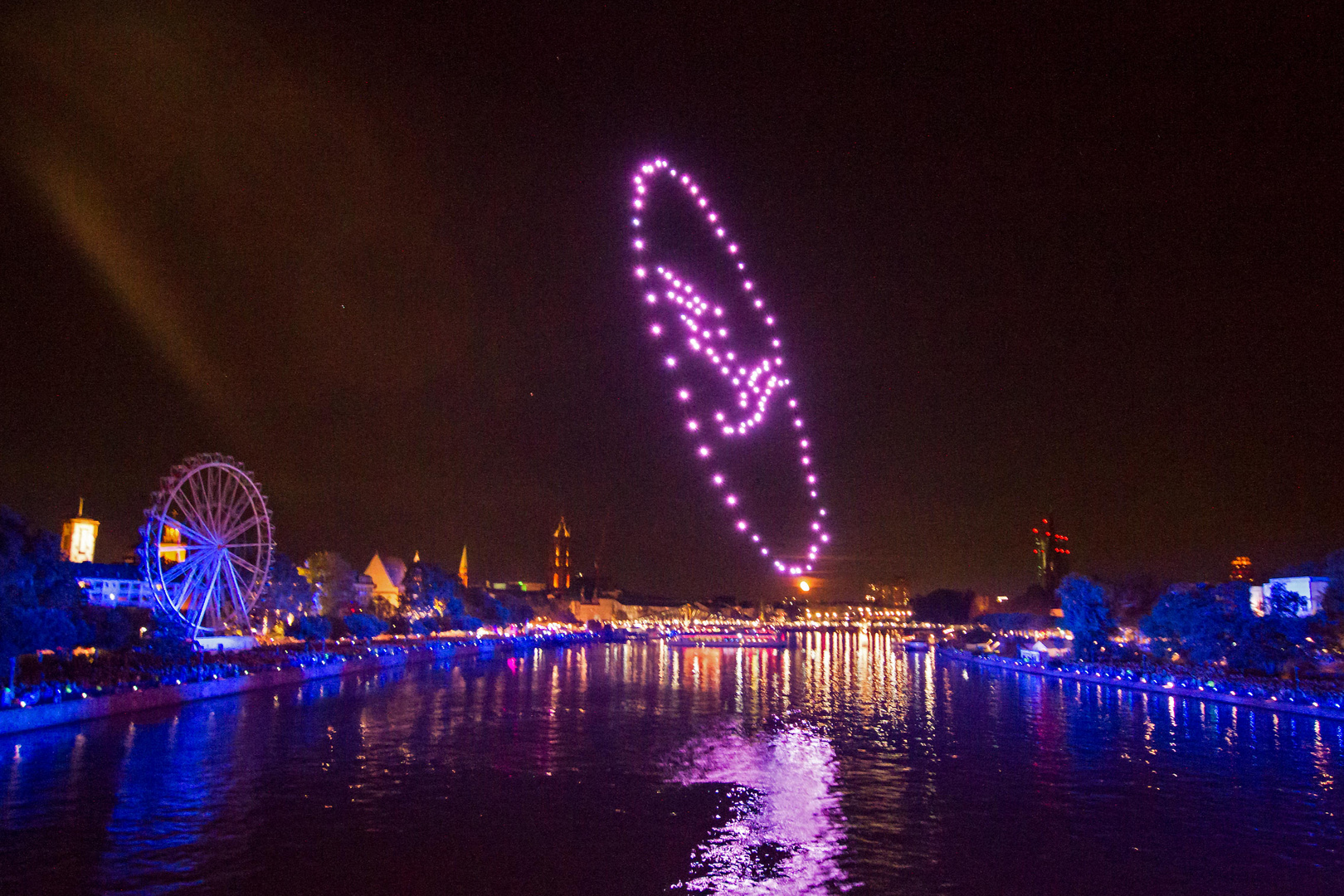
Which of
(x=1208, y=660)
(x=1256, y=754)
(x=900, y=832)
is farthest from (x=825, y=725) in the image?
(x=1208, y=660)

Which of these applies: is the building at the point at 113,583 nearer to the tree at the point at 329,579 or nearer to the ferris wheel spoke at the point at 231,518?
the tree at the point at 329,579

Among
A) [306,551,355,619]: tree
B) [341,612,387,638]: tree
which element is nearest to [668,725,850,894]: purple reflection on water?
[341,612,387,638]: tree

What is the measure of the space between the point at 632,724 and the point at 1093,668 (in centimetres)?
4339

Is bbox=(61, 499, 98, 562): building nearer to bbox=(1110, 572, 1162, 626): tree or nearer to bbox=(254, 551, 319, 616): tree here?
bbox=(254, 551, 319, 616): tree

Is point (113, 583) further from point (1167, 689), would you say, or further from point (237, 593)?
point (1167, 689)

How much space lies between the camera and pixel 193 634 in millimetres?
50938

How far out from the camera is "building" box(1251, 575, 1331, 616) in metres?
60.4

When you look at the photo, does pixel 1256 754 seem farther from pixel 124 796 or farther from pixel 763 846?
pixel 124 796

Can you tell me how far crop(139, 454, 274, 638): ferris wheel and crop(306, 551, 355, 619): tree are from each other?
116 ft

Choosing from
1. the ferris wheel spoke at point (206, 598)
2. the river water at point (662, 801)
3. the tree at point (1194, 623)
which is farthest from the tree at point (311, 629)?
the tree at point (1194, 623)

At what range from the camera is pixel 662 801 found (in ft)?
71.1

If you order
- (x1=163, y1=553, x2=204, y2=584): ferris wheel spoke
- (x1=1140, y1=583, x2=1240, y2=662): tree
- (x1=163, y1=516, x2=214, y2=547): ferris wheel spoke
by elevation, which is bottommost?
(x1=1140, y1=583, x2=1240, y2=662): tree

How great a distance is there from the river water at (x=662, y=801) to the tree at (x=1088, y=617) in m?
31.4

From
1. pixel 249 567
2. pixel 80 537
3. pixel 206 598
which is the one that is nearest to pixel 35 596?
pixel 206 598
